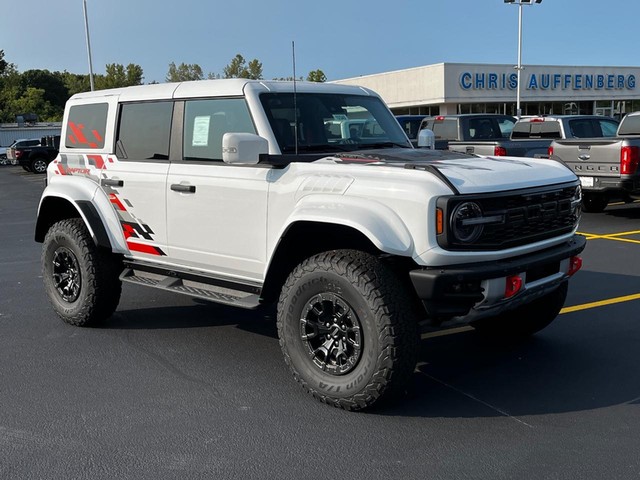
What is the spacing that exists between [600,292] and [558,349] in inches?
77.4

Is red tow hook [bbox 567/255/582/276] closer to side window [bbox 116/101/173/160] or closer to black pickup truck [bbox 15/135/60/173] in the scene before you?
side window [bbox 116/101/173/160]

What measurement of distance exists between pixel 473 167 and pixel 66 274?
3.67 metres

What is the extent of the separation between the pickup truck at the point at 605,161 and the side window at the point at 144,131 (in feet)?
24.0

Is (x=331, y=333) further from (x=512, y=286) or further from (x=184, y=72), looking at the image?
(x=184, y=72)

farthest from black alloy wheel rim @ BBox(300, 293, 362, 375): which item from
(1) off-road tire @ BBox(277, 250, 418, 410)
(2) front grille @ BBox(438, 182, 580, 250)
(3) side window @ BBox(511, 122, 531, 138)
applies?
(3) side window @ BBox(511, 122, 531, 138)

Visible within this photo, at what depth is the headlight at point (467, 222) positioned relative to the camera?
12.3ft

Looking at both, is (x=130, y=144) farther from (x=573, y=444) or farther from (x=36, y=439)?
(x=573, y=444)

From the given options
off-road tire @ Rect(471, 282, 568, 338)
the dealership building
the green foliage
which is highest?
the green foliage

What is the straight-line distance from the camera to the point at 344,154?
15.5ft

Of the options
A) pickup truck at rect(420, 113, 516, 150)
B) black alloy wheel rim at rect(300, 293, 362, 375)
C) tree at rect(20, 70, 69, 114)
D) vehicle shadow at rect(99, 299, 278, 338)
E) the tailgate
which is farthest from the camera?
tree at rect(20, 70, 69, 114)

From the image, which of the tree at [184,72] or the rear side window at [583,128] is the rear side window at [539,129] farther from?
the tree at [184,72]

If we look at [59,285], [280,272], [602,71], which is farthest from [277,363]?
[602,71]

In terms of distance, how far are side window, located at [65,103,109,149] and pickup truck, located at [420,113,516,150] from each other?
33.2 feet

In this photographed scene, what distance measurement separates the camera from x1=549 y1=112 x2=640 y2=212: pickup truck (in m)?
10.9
